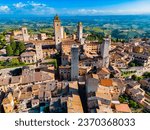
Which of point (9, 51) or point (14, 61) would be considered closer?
point (14, 61)

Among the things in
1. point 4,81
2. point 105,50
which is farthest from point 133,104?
point 4,81

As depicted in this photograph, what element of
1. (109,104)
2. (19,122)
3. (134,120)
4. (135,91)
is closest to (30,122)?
(19,122)

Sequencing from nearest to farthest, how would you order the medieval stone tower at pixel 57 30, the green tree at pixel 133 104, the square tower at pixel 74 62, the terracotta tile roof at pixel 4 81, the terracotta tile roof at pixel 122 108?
the terracotta tile roof at pixel 122 108
the green tree at pixel 133 104
the square tower at pixel 74 62
the terracotta tile roof at pixel 4 81
the medieval stone tower at pixel 57 30

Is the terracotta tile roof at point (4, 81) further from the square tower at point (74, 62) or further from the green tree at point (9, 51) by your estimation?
the square tower at point (74, 62)

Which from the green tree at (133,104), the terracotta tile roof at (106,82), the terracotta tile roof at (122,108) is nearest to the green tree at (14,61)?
the terracotta tile roof at (106,82)

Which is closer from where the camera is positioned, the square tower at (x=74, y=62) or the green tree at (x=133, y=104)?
the green tree at (x=133, y=104)

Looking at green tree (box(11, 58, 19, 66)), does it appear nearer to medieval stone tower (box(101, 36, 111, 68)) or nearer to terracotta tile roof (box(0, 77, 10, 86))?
terracotta tile roof (box(0, 77, 10, 86))

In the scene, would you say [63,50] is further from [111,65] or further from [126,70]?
[126,70]

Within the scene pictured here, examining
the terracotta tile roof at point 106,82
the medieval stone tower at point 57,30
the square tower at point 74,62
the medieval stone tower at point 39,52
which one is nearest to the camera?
the terracotta tile roof at point 106,82

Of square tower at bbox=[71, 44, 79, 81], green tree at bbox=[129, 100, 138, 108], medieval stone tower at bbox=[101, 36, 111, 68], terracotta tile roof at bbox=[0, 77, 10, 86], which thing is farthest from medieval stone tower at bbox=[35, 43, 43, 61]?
green tree at bbox=[129, 100, 138, 108]

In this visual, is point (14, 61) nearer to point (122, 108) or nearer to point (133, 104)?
point (122, 108)

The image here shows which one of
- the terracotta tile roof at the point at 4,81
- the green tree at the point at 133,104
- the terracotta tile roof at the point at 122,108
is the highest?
the terracotta tile roof at the point at 4,81
